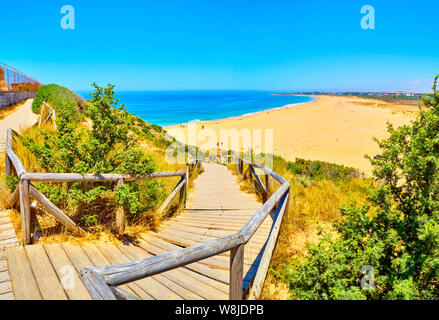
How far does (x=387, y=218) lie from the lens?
9.11 feet

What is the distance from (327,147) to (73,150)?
78.7 feet

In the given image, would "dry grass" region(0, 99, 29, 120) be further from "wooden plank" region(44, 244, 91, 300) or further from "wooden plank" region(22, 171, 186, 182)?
"wooden plank" region(44, 244, 91, 300)

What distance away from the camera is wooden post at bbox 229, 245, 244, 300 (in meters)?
2.25

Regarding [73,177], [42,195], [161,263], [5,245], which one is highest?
[73,177]

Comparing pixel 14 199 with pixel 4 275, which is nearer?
pixel 4 275

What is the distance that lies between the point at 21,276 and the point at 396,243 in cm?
387

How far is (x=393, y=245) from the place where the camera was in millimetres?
2586

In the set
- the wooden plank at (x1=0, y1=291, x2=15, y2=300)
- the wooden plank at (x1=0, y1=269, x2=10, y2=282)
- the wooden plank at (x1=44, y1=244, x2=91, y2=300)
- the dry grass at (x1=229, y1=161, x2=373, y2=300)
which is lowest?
the dry grass at (x1=229, y1=161, x2=373, y2=300)

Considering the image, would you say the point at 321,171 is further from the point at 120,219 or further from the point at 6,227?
the point at 6,227

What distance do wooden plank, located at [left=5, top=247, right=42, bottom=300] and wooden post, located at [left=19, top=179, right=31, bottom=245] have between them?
151 mm

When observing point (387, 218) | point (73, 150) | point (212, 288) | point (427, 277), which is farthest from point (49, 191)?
point (427, 277)

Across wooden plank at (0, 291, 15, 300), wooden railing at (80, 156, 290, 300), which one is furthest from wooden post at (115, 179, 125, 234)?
wooden railing at (80, 156, 290, 300)

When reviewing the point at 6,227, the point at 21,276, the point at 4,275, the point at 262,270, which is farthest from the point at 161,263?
the point at 6,227
